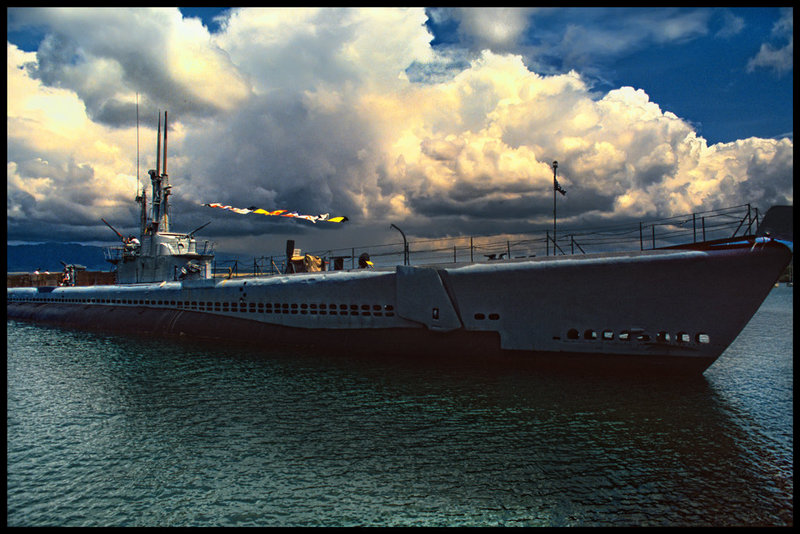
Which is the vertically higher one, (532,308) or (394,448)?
(532,308)

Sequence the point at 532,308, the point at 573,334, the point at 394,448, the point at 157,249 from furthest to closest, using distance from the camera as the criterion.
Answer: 1. the point at 157,249
2. the point at 532,308
3. the point at 573,334
4. the point at 394,448

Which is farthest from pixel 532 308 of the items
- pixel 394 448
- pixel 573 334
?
pixel 394 448

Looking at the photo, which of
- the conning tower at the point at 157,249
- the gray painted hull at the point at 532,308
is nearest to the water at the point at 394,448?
the gray painted hull at the point at 532,308

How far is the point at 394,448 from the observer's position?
10594 mm

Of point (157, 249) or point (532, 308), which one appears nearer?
point (532, 308)

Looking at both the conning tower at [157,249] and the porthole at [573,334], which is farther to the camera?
the conning tower at [157,249]

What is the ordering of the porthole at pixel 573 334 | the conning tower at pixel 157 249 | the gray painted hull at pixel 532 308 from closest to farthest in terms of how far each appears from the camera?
1. the gray painted hull at pixel 532 308
2. the porthole at pixel 573 334
3. the conning tower at pixel 157 249

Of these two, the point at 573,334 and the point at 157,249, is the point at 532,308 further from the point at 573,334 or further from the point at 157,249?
the point at 157,249

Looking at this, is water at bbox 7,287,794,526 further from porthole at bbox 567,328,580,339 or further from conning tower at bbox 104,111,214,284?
conning tower at bbox 104,111,214,284

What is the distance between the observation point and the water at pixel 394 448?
324 inches

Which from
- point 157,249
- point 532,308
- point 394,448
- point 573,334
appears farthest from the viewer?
point 157,249

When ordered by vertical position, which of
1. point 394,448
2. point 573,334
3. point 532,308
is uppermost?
point 532,308

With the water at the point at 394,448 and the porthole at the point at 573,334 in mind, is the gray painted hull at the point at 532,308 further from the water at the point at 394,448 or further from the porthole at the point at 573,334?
the water at the point at 394,448

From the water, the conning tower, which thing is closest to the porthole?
the water
